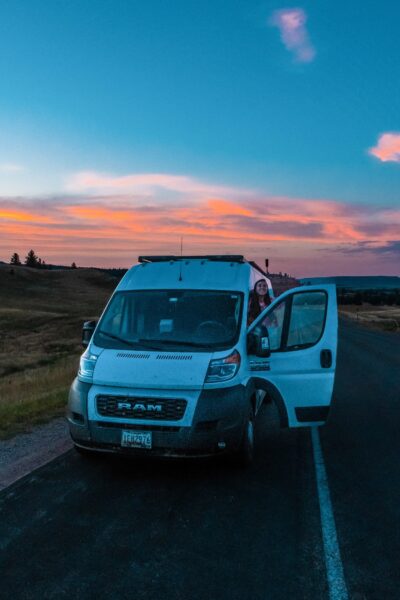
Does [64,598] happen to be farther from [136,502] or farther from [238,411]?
[238,411]

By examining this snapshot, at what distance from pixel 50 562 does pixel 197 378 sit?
2.39 metres

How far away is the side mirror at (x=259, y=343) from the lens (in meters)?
6.43

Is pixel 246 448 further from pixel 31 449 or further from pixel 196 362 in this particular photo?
pixel 31 449

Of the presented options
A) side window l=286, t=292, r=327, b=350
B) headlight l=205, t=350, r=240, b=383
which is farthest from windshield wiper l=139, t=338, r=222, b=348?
side window l=286, t=292, r=327, b=350

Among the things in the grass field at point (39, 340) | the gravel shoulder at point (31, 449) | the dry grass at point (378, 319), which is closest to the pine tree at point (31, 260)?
the grass field at point (39, 340)

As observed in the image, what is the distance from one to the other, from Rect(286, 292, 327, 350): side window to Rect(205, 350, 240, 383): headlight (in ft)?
3.46

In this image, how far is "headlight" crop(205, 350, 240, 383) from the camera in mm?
5891

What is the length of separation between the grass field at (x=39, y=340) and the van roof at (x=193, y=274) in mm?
3119

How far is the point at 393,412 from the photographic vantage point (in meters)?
9.73

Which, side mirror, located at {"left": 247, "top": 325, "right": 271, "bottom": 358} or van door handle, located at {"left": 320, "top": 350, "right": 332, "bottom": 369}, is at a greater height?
side mirror, located at {"left": 247, "top": 325, "right": 271, "bottom": 358}

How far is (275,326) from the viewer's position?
22.8 feet

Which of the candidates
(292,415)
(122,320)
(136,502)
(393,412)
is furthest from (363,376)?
(136,502)

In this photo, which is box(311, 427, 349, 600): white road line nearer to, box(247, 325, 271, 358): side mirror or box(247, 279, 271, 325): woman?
box(247, 325, 271, 358): side mirror

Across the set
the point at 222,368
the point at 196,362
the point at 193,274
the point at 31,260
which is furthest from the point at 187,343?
the point at 31,260
